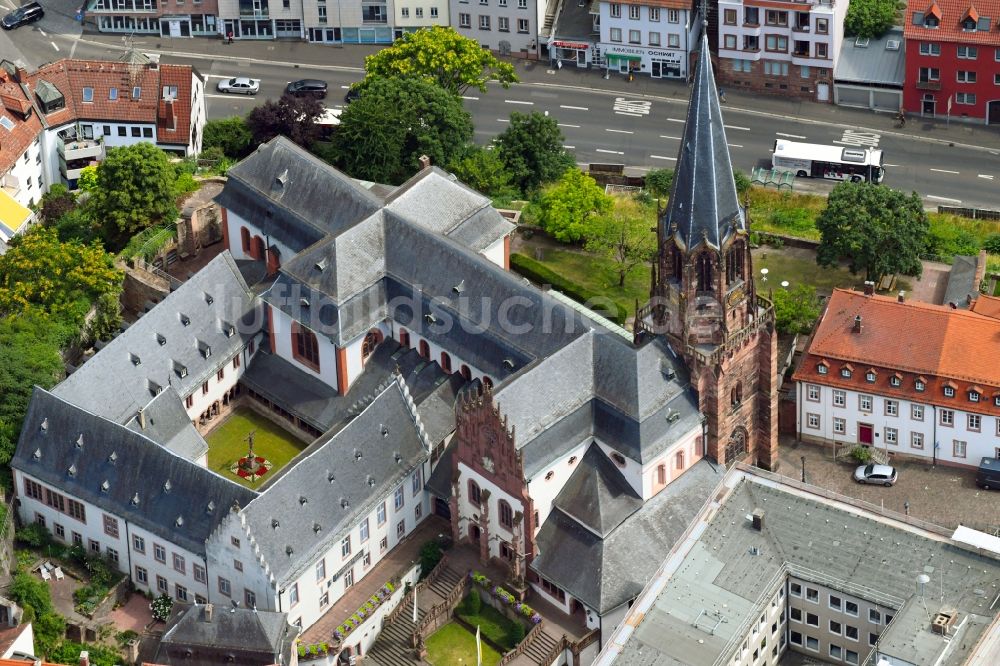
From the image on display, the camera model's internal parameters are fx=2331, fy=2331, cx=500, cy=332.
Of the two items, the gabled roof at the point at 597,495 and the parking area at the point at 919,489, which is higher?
the gabled roof at the point at 597,495

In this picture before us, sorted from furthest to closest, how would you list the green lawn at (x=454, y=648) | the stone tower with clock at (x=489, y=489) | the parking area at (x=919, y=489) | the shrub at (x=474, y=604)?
the parking area at (x=919, y=489) → the shrub at (x=474, y=604) → the green lawn at (x=454, y=648) → the stone tower with clock at (x=489, y=489)

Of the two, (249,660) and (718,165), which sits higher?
(718,165)

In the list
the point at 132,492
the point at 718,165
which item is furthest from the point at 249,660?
the point at 718,165

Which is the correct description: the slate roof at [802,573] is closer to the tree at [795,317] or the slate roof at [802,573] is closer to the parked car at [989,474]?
the parked car at [989,474]

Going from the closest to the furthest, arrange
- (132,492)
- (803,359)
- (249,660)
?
(249,660), (132,492), (803,359)

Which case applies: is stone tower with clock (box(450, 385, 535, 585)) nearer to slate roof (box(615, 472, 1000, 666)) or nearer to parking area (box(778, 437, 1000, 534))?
slate roof (box(615, 472, 1000, 666))

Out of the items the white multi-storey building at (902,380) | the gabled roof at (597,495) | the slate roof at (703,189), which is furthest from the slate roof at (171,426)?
the white multi-storey building at (902,380)

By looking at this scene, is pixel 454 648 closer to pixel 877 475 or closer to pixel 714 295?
pixel 714 295

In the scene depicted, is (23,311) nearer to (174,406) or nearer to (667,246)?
→ (174,406)
